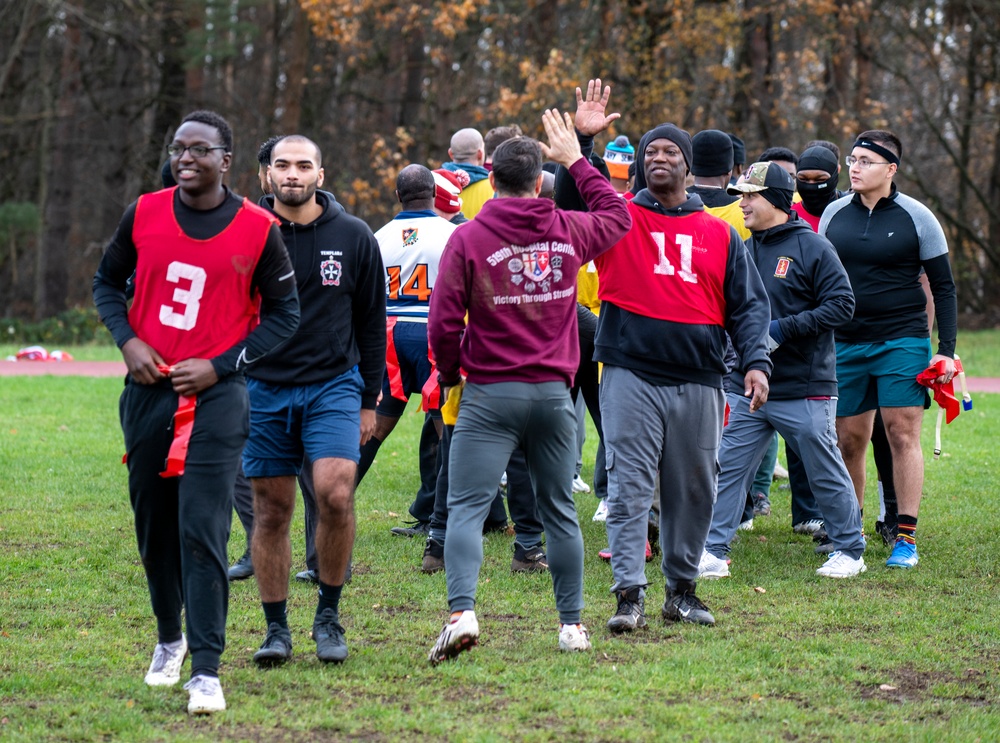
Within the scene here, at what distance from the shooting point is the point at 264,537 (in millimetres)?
4918

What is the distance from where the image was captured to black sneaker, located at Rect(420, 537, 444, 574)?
262 inches

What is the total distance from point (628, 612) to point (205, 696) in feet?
6.53

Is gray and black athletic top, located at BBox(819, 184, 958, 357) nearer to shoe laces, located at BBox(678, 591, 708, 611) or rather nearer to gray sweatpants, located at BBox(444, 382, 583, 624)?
shoe laces, located at BBox(678, 591, 708, 611)

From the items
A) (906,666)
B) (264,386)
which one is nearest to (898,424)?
(906,666)

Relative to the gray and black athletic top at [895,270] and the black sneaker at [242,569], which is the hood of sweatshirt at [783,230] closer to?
the gray and black athletic top at [895,270]

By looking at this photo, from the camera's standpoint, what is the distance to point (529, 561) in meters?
6.66

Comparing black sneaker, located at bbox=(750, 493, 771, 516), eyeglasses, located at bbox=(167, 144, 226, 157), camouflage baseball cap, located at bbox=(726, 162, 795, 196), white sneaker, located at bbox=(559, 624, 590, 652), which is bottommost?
black sneaker, located at bbox=(750, 493, 771, 516)

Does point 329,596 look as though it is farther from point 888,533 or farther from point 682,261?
point 888,533

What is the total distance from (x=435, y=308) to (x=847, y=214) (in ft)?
10.7

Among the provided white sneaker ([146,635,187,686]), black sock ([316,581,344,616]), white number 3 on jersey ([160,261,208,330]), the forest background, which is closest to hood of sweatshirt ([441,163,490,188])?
black sock ([316,581,344,616])

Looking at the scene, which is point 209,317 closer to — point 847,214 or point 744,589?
point 744,589

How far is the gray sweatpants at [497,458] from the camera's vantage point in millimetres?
4891

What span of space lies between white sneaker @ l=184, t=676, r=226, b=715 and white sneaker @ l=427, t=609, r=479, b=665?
92 centimetres

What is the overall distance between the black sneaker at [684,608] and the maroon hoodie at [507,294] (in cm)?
130
